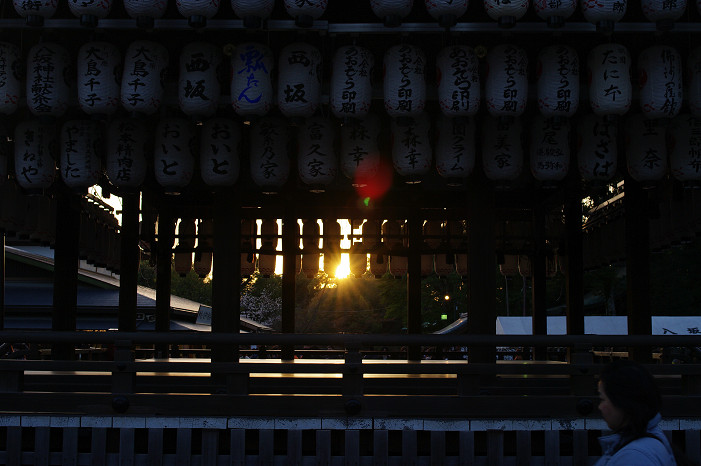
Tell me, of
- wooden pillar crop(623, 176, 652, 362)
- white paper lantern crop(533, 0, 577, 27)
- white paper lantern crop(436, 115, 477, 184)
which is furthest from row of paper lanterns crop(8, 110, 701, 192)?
wooden pillar crop(623, 176, 652, 362)

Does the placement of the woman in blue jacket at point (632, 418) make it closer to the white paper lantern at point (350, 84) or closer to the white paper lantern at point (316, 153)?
the white paper lantern at point (350, 84)

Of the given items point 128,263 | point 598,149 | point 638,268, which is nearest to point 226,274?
point 598,149

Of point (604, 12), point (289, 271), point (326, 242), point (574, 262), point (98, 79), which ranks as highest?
point (604, 12)

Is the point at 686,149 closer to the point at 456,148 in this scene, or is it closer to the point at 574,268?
the point at 456,148

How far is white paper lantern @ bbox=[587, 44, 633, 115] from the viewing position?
9.41 metres

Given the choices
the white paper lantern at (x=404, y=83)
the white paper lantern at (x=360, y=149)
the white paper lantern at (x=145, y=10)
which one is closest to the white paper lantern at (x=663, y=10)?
the white paper lantern at (x=404, y=83)

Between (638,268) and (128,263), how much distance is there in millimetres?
8332

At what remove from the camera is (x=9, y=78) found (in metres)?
9.88

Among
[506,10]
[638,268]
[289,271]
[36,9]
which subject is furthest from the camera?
[289,271]

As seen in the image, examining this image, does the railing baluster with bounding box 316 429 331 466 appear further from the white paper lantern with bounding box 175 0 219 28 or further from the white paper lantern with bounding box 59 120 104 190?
the white paper lantern with bounding box 175 0 219 28

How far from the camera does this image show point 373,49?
10500 millimetres

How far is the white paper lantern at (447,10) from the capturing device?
8.92 m

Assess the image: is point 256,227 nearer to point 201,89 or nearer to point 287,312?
point 287,312

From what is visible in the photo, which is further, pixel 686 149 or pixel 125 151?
pixel 125 151
